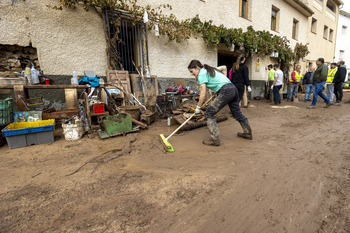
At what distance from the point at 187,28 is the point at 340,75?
21.3 ft

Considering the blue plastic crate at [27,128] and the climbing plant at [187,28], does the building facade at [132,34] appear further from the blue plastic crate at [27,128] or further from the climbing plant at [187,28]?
the blue plastic crate at [27,128]

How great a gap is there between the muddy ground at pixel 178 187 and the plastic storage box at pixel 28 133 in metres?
0.19

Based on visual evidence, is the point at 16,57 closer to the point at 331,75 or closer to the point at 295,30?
the point at 331,75

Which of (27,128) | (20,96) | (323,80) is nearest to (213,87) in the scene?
(27,128)

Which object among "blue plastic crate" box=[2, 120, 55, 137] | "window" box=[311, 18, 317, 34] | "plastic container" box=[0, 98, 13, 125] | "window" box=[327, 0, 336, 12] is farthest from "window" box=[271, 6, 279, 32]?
"plastic container" box=[0, 98, 13, 125]

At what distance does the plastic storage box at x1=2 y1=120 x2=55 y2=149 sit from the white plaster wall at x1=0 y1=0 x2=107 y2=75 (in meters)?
1.81

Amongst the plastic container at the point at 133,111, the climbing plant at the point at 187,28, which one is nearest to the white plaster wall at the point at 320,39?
the climbing plant at the point at 187,28

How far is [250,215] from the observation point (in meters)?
1.66

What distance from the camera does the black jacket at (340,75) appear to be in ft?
23.7

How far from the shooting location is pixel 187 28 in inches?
276

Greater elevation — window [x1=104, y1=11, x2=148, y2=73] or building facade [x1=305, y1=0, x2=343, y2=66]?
building facade [x1=305, y1=0, x2=343, y2=66]

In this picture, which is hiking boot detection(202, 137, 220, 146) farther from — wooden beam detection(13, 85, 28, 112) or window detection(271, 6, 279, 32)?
window detection(271, 6, 279, 32)

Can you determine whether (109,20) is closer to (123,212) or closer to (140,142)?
(140,142)

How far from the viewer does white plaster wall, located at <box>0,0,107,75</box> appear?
4422mm
